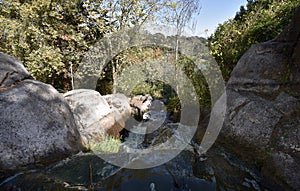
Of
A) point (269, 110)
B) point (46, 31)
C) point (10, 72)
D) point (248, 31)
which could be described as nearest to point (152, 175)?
point (269, 110)

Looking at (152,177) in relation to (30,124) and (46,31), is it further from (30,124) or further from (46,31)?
(46,31)

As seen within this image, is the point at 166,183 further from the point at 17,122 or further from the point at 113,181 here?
the point at 17,122

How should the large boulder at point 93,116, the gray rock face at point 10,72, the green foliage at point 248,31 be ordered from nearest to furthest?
the gray rock face at point 10,72 < the green foliage at point 248,31 < the large boulder at point 93,116

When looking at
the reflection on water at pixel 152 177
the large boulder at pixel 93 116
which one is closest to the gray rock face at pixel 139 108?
the large boulder at pixel 93 116

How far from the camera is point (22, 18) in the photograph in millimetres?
8789

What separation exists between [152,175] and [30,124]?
7.41 ft

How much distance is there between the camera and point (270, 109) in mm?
2795

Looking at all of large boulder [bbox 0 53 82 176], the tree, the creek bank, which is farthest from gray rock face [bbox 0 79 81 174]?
the tree

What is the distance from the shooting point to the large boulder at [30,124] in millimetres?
2822

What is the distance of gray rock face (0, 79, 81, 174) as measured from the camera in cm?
282

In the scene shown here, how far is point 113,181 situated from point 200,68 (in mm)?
4580

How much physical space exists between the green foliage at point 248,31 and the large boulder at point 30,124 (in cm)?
444

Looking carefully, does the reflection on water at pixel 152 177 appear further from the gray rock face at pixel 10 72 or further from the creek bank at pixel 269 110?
the gray rock face at pixel 10 72

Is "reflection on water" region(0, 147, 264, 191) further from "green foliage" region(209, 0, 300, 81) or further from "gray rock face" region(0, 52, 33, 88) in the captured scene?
"green foliage" region(209, 0, 300, 81)
